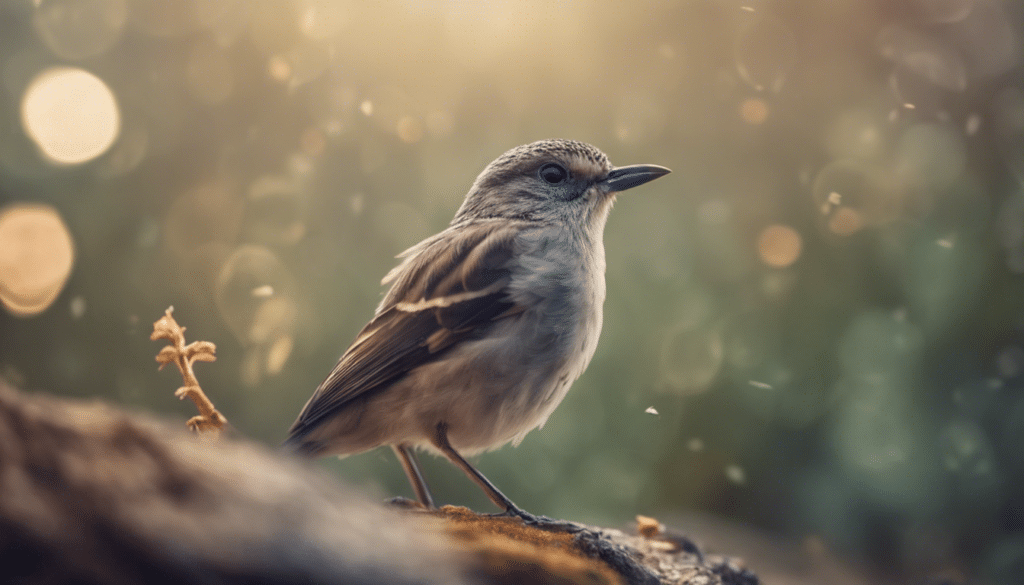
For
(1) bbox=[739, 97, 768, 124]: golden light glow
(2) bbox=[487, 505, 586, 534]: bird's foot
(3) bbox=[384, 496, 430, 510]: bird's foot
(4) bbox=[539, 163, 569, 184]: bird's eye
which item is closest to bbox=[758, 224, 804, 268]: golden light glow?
(1) bbox=[739, 97, 768, 124]: golden light glow

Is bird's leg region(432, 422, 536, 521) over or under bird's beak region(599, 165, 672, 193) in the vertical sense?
under

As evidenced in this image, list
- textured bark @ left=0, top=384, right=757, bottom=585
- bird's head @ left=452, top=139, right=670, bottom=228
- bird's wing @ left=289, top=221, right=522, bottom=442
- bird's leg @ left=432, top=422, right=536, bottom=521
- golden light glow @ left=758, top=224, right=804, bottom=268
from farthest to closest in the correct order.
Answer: golden light glow @ left=758, top=224, right=804, bottom=268 → bird's head @ left=452, top=139, right=670, bottom=228 → bird's wing @ left=289, top=221, right=522, bottom=442 → bird's leg @ left=432, top=422, right=536, bottom=521 → textured bark @ left=0, top=384, right=757, bottom=585

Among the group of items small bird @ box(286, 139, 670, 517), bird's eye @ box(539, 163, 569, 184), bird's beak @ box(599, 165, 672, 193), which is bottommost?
small bird @ box(286, 139, 670, 517)

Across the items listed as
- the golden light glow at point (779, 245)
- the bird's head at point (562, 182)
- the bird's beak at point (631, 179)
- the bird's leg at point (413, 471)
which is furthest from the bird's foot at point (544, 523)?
the golden light glow at point (779, 245)

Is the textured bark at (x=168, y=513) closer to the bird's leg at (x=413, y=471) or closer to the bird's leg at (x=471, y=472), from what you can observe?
the bird's leg at (x=471, y=472)

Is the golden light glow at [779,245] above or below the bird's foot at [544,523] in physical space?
above

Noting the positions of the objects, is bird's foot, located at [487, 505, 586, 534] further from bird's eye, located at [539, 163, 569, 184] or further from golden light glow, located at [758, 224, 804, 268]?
golden light glow, located at [758, 224, 804, 268]

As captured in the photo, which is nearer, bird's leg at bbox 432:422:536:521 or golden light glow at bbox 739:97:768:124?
bird's leg at bbox 432:422:536:521
